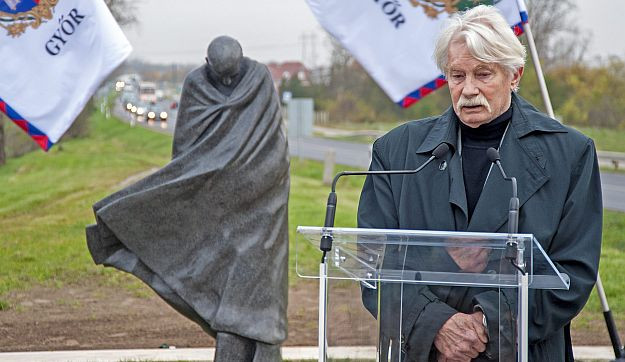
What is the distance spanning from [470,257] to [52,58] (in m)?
5.37

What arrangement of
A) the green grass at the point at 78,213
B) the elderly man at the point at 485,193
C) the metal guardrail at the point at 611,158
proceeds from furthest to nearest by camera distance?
the metal guardrail at the point at 611,158
the green grass at the point at 78,213
the elderly man at the point at 485,193

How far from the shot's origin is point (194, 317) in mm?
6086

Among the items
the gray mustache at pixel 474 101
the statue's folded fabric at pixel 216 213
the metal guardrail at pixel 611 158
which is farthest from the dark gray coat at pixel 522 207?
the metal guardrail at pixel 611 158

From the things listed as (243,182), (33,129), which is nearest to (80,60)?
(33,129)

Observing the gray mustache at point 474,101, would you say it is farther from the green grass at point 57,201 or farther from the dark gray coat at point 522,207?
the green grass at point 57,201

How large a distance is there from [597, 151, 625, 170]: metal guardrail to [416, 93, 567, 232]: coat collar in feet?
67.5

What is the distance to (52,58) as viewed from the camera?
7508mm

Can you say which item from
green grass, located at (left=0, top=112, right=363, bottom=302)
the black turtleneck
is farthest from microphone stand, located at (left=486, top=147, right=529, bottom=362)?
green grass, located at (left=0, top=112, right=363, bottom=302)

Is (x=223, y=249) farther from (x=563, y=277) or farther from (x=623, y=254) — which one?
(x=623, y=254)

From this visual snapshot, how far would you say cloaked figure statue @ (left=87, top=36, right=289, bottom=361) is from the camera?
5.87 meters

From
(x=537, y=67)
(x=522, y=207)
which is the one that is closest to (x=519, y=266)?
(x=522, y=207)

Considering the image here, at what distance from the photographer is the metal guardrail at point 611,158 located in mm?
23492

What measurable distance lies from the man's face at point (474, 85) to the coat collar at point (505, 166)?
8 centimetres

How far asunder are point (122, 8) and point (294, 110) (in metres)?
6.18
